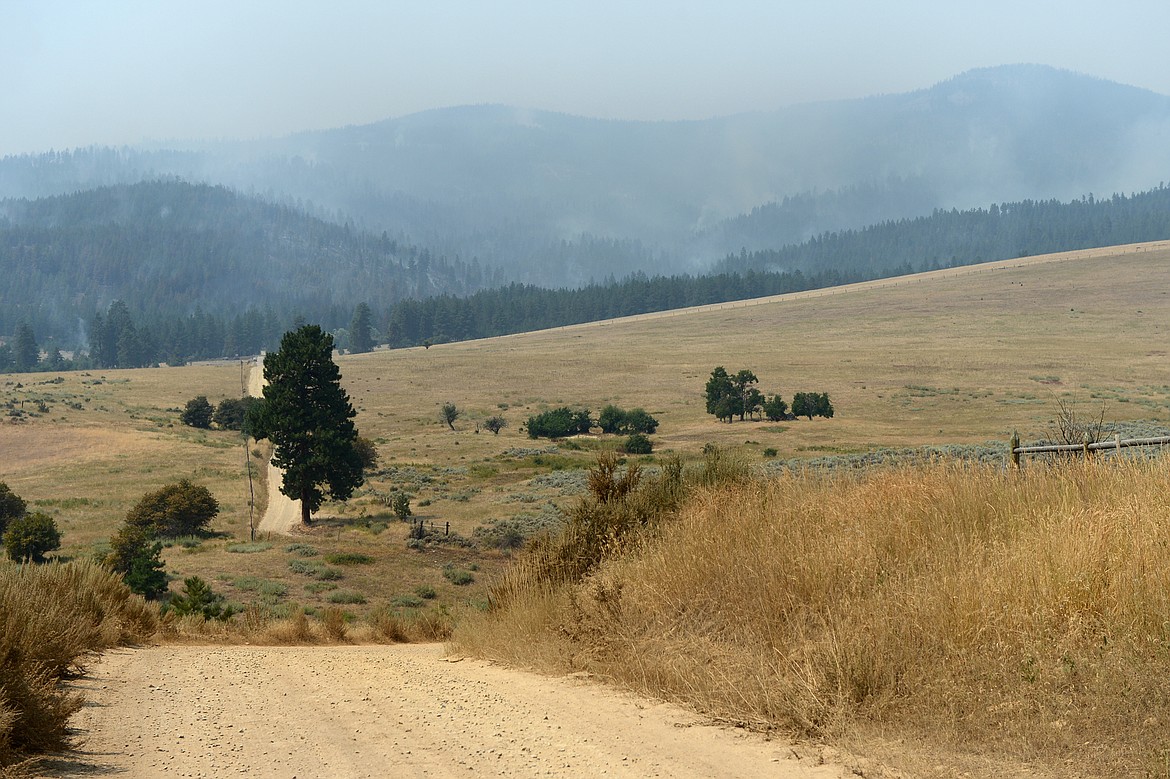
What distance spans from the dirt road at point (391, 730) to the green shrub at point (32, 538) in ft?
118

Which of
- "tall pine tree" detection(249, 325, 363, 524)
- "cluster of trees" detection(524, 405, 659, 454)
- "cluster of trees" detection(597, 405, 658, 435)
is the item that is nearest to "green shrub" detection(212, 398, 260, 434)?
"cluster of trees" detection(524, 405, 659, 454)

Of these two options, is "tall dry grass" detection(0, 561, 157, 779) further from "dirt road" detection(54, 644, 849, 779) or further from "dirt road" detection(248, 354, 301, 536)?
"dirt road" detection(248, 354, 301, 536)

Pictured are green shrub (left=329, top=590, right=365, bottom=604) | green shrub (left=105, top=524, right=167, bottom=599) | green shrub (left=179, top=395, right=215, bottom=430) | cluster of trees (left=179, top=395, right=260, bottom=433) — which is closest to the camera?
green shrub (left=105, top=524, right=167, bottom=599)

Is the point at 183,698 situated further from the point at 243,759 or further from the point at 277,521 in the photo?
the point at 277,521

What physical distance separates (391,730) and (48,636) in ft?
11.5

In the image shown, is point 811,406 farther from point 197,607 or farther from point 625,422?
point 197,607

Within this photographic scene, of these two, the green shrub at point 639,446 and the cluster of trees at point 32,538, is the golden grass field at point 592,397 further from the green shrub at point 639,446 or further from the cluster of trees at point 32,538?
the green shrub at point 639,446

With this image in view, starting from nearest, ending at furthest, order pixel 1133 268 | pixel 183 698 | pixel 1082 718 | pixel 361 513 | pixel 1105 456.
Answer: pixel 1082 718 < pixel 183 698 < pixel 1105 456 < pixel 361 513 < pixel 1133 268

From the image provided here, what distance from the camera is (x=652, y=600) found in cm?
900

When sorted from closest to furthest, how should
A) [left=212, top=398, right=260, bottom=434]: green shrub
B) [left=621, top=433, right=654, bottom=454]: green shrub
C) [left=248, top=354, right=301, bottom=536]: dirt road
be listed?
[left=248, top=354, right=301, bottom=536]: dirt road → [left=621, top=433, right=654, bottom=454]: green shrub → [left=212, top=398, right=260, bottom=434]: green shrub

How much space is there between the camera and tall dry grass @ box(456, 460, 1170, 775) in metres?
5.96

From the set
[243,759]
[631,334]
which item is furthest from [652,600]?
[631,334]

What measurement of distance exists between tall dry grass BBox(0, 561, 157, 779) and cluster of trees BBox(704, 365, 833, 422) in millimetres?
65817

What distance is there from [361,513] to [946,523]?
162 ft
